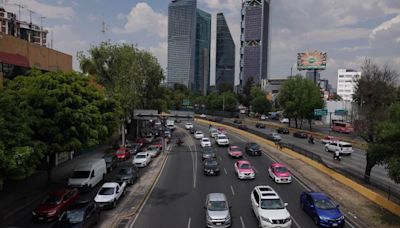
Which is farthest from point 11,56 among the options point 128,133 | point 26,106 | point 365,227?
point 128,133

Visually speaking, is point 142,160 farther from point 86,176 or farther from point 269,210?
point 269,210

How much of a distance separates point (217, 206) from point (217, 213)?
862mm

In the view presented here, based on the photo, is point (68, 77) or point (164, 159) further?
point (164, 159)

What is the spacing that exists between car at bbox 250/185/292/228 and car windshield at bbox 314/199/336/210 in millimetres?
1971

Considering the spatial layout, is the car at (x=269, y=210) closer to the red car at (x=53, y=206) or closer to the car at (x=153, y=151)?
the red car at (x=53, y=206)

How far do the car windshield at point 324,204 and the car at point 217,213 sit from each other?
5.21 m

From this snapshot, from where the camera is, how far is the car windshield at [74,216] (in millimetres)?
19062

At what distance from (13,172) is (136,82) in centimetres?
4085

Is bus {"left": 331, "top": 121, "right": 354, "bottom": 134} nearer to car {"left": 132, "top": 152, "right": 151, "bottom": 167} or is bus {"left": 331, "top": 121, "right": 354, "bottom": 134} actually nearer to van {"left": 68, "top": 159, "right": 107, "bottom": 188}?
Result: car {"left": 132, "top": 152, "right": 151, "bottom": 167}

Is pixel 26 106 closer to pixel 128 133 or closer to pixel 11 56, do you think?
pixel 11 56

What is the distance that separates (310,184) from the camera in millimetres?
30906

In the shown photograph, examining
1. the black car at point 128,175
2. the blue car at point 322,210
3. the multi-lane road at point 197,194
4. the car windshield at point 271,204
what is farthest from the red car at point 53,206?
the blue car at point 322,210

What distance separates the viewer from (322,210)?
20.7 metres

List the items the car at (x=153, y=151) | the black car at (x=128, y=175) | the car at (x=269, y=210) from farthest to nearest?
the car at (x=153, y=151)
the black car at (x=128, y=175)
the car at (x=269, y=210)
